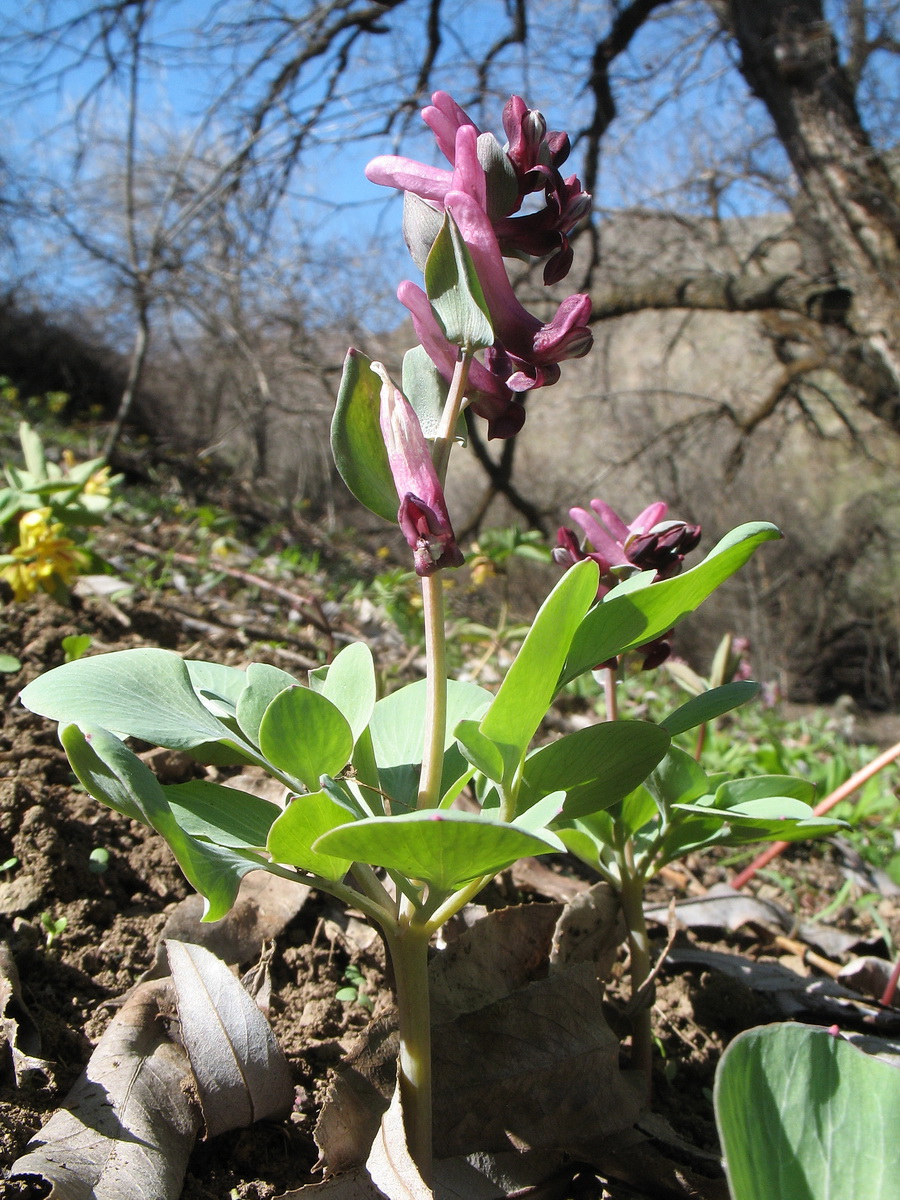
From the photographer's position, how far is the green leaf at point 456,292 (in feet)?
2.64

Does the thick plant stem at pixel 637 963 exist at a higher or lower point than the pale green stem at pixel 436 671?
lower

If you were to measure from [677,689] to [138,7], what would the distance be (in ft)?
22.8

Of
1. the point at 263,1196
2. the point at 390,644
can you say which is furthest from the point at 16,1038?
the point at 390,644

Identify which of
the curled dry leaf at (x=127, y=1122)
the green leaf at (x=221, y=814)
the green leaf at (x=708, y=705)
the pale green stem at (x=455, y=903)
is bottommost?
Answer: the curled dry leaf at (x=127, y=1122)

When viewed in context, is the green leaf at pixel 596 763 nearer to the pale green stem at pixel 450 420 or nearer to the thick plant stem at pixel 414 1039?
the thick plant stem at pixel 414 1039

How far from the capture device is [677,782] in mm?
1034

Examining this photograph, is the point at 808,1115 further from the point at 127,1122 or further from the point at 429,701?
the point at 127,1122

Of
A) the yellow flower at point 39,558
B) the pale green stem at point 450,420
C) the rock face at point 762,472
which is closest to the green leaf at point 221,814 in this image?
the pale green stem at point 450,420

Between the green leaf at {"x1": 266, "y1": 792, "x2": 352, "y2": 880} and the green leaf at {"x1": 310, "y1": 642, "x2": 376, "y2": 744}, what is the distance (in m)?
0.18

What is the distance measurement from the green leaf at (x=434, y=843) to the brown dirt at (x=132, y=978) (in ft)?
1.53

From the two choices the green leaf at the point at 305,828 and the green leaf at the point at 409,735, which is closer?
the green leaf at the point at 305,828

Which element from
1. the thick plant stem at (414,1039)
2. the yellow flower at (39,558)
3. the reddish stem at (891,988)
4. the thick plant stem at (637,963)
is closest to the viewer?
the thick plant stem at (414,1039)

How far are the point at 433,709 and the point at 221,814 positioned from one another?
0.88ft

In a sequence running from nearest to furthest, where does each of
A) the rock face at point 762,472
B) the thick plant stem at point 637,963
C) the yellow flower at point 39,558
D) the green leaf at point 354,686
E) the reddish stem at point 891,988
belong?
the green leaf at point 354,686 < the thick plant stem at point 637,963 < the reddish stem at point 891,988 < the yellow flower at point 39,558 < the rock face at point 762,472
